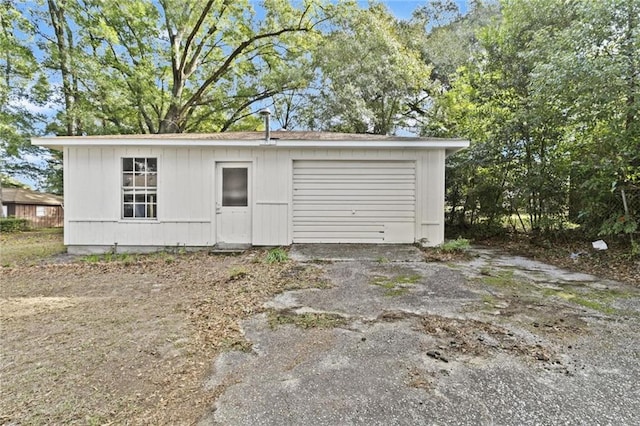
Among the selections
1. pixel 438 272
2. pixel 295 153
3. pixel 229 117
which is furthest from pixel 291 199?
pixel 229 117

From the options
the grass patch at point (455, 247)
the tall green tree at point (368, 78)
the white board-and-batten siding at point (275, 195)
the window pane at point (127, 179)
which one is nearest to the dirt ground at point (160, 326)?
the grass patch at point (455, 247)

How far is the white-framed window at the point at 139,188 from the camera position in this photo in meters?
7.12

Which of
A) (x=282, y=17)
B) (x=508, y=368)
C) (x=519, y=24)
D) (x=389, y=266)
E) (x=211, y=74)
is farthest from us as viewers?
(x=211, y=74)

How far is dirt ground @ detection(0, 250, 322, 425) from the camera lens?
197 centimetres

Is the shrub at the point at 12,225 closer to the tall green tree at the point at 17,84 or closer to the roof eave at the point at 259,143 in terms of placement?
the tall green tree at the point at 17,84

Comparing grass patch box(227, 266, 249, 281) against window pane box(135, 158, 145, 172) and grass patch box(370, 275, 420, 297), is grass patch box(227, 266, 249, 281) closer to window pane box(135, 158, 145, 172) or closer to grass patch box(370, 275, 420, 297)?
grass patch box(370, 275, 420, 297)

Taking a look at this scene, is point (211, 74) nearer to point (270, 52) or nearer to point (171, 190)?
point (270, 52)

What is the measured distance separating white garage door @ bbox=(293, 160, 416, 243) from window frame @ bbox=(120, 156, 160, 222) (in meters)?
3.00

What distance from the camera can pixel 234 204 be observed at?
7289 millimetres

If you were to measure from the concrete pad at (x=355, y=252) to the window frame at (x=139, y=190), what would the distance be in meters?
3.17

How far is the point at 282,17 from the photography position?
51.1 ft

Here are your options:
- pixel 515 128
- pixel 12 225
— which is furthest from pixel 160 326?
pixel 12 225

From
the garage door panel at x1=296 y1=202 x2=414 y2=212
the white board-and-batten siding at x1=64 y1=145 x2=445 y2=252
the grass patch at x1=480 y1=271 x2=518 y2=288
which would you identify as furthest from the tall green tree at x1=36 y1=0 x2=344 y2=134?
the grass patch at x1=480 y1=271 x2=518 y2=288

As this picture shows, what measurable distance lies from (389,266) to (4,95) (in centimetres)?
1600
